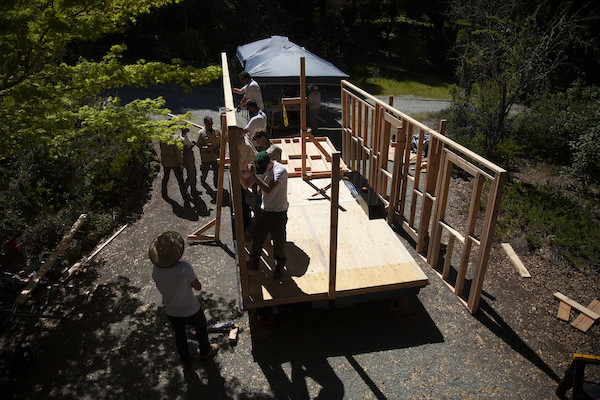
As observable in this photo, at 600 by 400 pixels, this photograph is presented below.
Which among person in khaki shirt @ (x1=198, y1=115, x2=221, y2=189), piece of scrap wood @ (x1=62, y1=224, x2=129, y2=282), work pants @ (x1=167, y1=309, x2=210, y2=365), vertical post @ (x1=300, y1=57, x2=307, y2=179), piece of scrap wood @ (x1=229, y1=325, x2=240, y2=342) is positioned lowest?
piece of scrap wood @ (x1=229, y1=325, x2=240, y2=342)

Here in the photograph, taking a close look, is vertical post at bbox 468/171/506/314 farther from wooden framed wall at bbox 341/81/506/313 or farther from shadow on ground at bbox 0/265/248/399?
shadow on ground at bbox 0/265/248/399

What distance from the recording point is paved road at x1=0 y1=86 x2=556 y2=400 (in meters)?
5.16

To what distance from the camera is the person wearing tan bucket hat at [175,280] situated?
4.60m

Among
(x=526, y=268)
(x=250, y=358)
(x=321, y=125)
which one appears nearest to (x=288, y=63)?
(x=321, y=125)

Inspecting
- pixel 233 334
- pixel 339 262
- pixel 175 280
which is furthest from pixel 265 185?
pixel 233 334

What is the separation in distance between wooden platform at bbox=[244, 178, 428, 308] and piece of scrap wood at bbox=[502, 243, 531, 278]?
241 cm

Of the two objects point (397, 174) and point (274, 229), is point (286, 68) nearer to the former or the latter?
point (397, 174)

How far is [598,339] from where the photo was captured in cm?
612

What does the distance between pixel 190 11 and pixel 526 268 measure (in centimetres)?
2286

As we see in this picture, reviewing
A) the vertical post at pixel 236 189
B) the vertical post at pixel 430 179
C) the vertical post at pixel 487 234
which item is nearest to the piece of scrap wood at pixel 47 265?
the vertical post at pixel 236 189

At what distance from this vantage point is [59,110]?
5.55 meters

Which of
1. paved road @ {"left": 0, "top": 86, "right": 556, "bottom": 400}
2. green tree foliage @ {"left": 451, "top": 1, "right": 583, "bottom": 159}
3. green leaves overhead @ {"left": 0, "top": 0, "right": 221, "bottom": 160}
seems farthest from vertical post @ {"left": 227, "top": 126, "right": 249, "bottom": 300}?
green tree foliage @ {"left": 451, "top": 1, "right": 583, "bottom": 159}

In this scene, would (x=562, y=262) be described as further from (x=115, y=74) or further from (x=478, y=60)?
(x=115, y=74)

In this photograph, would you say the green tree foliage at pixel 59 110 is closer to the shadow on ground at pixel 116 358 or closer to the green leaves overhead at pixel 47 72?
the green leaves overhead at pixel 47 72
